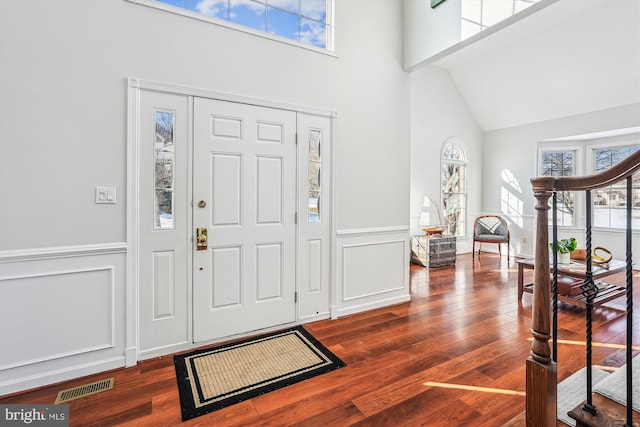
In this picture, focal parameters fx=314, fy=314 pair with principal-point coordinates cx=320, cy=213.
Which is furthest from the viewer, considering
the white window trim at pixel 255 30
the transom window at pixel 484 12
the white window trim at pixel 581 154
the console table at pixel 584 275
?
the white window trim at pixel 581 154

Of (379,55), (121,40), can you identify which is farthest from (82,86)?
(379,55)

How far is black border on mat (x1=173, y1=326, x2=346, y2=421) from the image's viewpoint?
1.83 meters

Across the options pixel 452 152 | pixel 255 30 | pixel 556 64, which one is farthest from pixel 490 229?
pixel 255 30

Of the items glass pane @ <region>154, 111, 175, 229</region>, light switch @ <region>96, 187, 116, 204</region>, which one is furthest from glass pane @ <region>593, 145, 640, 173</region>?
light switch @ <region>96, 187, 116, 204</region>

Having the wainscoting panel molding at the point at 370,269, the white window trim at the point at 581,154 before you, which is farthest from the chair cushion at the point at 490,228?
the wainscoting panel molding at the point at 370,269

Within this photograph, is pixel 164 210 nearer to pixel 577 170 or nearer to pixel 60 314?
pixel 60 314

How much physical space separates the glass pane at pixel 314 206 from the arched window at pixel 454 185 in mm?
4270

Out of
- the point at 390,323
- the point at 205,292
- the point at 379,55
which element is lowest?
the point at 390,323

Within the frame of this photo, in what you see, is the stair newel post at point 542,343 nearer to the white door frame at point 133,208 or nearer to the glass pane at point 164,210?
the glass pane at point 164,210

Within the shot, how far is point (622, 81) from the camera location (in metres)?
4.74

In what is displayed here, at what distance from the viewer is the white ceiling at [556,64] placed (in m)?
4.23

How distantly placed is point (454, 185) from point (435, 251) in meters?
2.00

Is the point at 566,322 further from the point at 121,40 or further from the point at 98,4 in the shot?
the point at 98,4

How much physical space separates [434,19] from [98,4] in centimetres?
289
